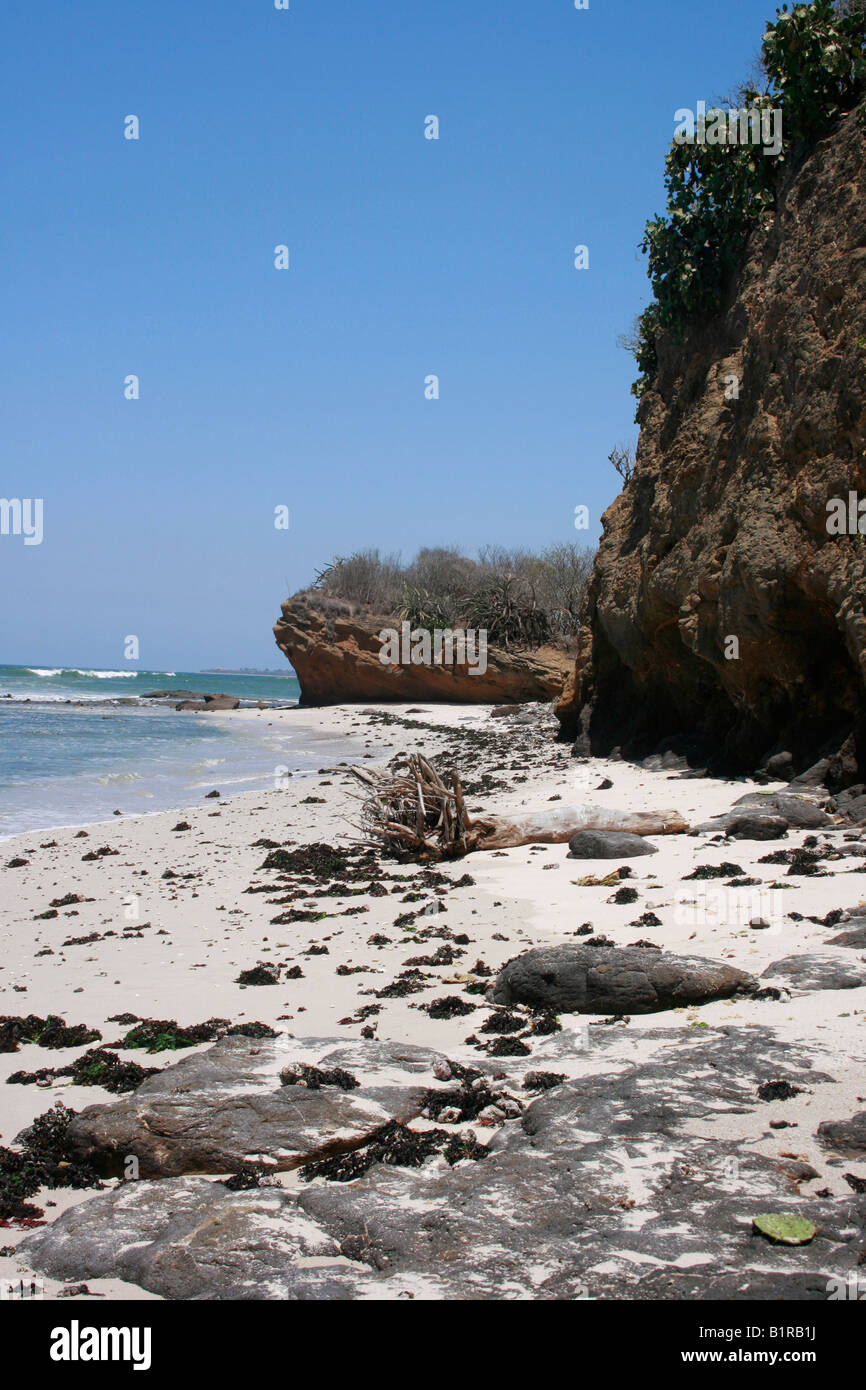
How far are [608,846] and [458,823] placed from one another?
2.04 metres

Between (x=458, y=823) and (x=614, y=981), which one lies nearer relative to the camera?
(x=614, y=981)

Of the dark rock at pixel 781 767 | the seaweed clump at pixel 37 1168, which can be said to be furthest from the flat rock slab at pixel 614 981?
the dark rock at pixel 781 767

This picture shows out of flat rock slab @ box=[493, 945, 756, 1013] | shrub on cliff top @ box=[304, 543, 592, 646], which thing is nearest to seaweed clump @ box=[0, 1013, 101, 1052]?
flat rock slab @ box=[493, 945, 756, 1013]

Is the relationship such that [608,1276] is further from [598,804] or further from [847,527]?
[598,804]

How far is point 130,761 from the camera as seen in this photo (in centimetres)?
2448

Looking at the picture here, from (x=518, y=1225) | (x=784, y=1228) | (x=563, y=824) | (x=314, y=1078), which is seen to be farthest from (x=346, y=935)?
(x=784, y=1228)

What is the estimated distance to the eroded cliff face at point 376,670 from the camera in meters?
36.3

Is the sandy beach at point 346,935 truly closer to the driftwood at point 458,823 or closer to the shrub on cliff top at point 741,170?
the driftwood at point 458,823

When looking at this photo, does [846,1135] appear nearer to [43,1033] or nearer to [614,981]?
[614,981]

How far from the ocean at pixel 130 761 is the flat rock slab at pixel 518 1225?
40.4ft

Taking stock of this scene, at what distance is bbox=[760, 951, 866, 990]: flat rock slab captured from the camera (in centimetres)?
537

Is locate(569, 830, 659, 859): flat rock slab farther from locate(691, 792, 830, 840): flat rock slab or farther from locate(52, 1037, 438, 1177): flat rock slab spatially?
locate(52, 1037, 438, 1177): flat rock slab
